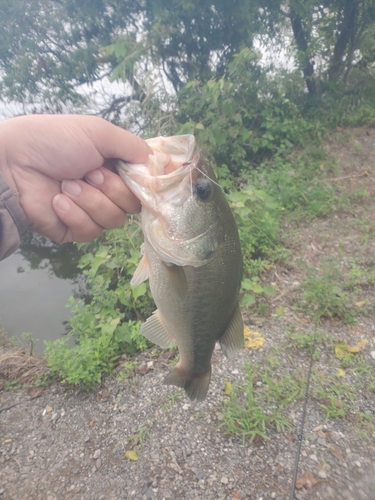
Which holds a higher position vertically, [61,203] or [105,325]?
[61,203]

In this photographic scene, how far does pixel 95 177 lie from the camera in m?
1.78

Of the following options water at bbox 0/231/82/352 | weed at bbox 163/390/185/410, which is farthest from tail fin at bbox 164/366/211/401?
water at bbox 0/231/82/352

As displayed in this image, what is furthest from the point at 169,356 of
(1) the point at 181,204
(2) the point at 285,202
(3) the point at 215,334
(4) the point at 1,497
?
(2) the point at 285,202

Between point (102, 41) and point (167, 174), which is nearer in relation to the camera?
point (167, 174)

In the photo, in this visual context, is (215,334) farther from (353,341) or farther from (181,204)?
(353,341)

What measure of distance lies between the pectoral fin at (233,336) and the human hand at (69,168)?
2.44ft

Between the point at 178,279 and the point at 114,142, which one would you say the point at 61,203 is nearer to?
the point at 114,142

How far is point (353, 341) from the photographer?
3330 mm

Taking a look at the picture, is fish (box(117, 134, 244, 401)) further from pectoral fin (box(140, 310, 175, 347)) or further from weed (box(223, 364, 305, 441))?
weed (box(223, 364, 305, 441))

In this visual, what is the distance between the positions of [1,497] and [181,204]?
2470mm

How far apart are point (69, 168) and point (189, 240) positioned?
0.68 m

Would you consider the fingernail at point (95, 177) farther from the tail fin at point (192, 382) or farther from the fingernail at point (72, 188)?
the tail fin at point (192, 382)

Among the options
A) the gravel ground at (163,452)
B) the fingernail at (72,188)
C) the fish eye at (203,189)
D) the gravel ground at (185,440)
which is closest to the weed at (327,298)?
the gravel ground at (185,440)

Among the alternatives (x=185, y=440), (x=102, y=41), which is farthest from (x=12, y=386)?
(x=102, y=41)
